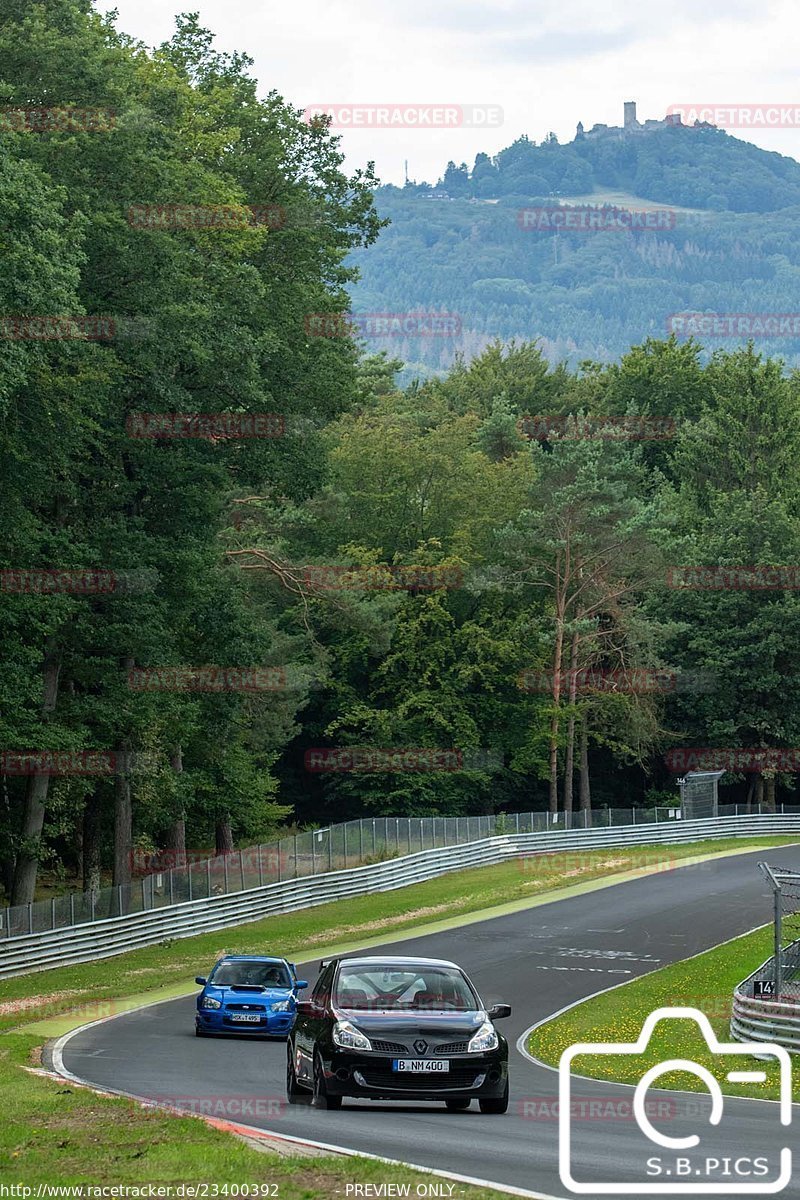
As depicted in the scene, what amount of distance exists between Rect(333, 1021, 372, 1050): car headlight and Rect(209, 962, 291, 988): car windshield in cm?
1250

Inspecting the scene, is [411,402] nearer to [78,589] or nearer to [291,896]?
[291,896]

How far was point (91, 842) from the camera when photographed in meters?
53.5

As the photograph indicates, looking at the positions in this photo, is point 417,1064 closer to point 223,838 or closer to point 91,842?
point 91,842

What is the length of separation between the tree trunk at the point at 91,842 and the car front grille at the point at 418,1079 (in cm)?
3755

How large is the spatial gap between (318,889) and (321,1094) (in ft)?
120

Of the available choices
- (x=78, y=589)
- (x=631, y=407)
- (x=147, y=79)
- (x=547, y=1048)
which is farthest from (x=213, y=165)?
(x=631, y=407)

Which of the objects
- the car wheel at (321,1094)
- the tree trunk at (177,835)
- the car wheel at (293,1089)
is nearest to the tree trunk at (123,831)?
the tree trunk at (177,835)

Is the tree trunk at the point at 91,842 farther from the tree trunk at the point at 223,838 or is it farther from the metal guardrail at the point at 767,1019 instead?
the metal guardrail at the point at 767,1019

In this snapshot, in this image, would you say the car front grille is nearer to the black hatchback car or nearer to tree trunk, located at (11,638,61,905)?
the black hatchback car

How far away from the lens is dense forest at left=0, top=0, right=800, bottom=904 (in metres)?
36.6

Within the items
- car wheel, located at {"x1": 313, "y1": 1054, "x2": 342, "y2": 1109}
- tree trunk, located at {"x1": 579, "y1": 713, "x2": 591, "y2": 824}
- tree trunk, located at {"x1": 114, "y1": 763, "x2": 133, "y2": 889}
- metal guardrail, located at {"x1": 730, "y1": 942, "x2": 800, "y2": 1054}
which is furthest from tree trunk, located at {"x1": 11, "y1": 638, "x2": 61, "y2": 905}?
tree trunk, located at {"x1": 579, "y1": 713, "x2": 591, "y2": 824}

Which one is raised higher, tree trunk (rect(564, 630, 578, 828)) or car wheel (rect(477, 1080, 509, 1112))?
car wheel (rect(477, 1080, 509, 1112))

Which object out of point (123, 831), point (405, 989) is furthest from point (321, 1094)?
point (123, 831)

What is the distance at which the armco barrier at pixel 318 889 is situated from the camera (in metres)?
38.8
